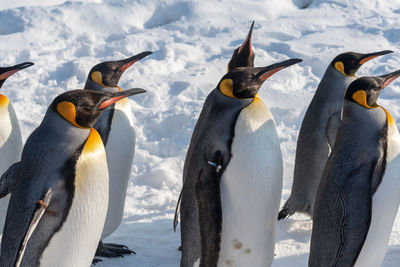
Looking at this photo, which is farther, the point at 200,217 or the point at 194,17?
the point at 194,17

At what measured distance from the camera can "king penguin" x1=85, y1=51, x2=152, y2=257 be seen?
10.6 feet

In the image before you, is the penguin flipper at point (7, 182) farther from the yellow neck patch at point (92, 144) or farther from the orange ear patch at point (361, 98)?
the orange ear patch at point (361, 98)

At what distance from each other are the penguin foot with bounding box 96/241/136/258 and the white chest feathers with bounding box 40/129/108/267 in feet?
2.69

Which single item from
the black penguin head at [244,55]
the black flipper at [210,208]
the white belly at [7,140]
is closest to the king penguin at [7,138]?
the white belly at [7,140]

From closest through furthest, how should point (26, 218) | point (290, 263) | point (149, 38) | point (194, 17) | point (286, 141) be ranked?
point (26, 218) → point (290, 263) → point (286, 141) → point (149, 38) → point (194, 17)

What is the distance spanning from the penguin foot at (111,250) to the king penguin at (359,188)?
45.3 inches

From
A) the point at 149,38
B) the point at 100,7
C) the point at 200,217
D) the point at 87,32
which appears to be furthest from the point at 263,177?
the point at 100,7

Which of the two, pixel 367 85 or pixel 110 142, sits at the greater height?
pixel 367 85

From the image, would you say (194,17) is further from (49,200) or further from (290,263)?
(49,200)

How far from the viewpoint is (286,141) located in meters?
4.76

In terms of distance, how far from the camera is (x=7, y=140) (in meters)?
3.19

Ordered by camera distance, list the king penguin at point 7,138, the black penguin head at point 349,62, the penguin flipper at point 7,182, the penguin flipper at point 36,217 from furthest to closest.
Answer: the black penguin head at point 349,62, the king penguin at point 7,138, the penguin flipper at point 7,182, the penguin flipper at point 36,217

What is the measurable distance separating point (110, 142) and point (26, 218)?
3.57 feet

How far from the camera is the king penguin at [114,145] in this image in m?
3.22
